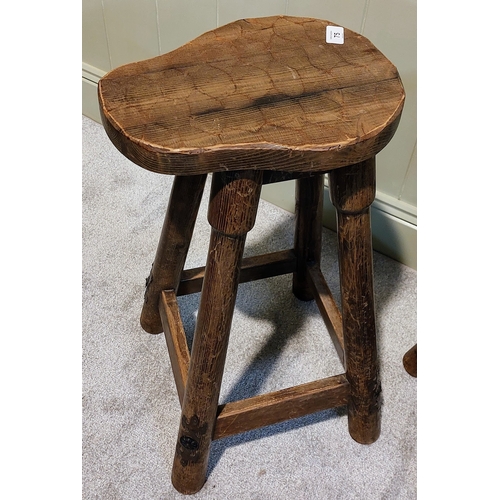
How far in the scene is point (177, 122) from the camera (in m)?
0.64

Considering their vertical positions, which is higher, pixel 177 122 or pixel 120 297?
pixel 177 122

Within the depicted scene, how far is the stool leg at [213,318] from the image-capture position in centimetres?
67

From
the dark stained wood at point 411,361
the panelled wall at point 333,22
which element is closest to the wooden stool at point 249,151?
the dark stained wood at point 411,361

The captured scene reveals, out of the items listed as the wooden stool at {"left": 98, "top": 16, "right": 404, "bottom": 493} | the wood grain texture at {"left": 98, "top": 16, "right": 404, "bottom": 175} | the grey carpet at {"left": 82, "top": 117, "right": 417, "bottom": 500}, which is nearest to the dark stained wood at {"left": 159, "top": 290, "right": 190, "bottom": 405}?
the wooden stool at {"left": 98, "top": 16, "right": 404, "bottom": 493}

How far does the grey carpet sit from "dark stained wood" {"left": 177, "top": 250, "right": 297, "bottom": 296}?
12 centimetres

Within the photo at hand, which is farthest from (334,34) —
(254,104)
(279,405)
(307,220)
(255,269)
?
(279,405)

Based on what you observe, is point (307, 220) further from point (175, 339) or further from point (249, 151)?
point (249, 151)

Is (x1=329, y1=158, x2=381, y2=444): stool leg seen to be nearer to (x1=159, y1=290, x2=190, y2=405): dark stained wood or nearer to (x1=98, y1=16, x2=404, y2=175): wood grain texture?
(x1=98, y1=16, x2=404, y2=175): wood grain texture

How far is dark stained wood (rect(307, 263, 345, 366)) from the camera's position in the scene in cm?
97

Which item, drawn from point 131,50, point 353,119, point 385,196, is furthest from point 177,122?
point 131,50

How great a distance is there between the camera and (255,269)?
1077 millimetres

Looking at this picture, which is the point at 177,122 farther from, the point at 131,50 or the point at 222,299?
the point at 131,50

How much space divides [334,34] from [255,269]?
1.50 feet
